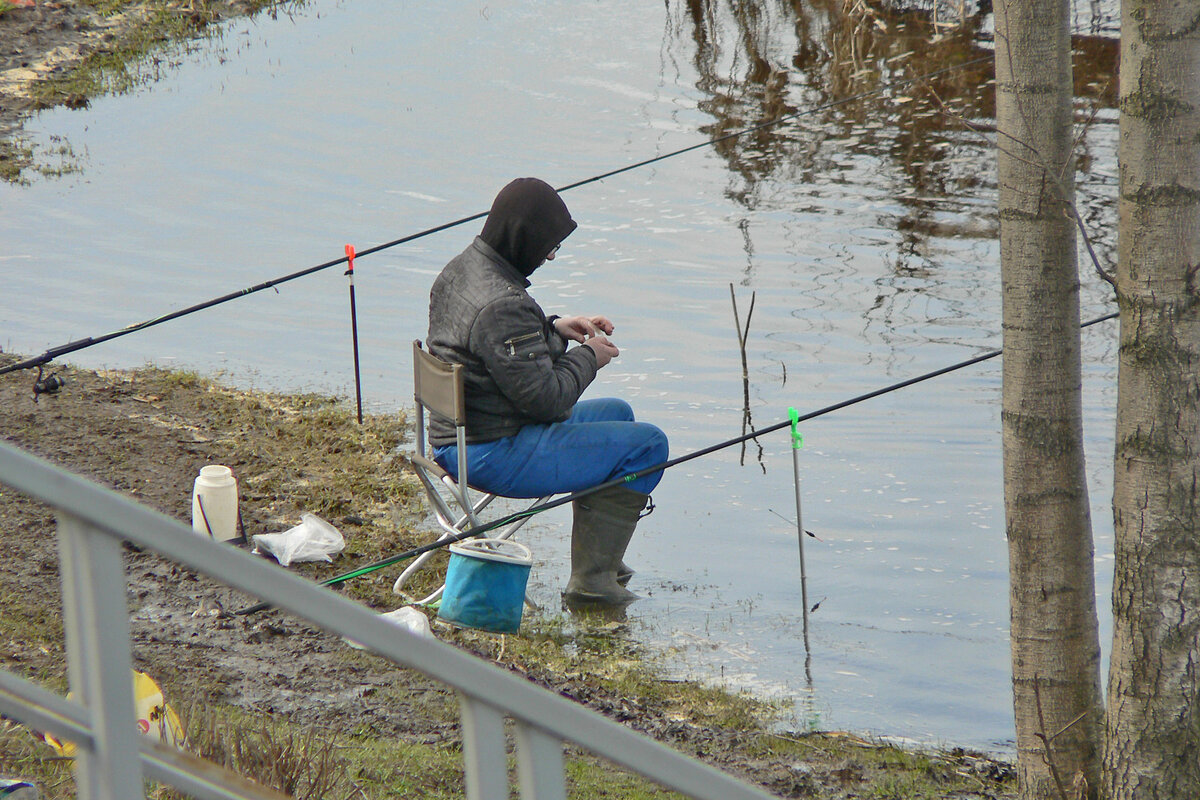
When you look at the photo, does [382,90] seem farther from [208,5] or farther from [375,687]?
[375,687]

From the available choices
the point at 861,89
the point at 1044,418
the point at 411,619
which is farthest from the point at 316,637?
the point at 861,89

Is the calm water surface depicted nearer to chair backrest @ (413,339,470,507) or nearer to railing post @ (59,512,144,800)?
chair backrest @ (413,339,470,507)

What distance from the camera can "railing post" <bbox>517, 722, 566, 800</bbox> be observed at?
971mm

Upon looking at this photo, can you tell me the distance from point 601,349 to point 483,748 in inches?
132

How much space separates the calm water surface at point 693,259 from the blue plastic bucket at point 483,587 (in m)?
0.53

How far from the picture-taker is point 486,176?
35.5 feet

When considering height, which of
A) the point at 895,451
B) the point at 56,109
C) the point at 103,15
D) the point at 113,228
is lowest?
the point at 895,451

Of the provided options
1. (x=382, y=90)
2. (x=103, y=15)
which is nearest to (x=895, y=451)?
(x=382, y=90)

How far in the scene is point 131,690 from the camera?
0.98 metres

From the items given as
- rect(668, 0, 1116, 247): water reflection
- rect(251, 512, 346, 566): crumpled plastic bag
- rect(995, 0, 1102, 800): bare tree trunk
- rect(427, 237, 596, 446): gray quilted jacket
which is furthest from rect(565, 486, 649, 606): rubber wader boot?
rect(668, 0, 1116, 247): water reflection

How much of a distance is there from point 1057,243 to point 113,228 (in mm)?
8330

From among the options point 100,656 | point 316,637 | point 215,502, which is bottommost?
point 316,637

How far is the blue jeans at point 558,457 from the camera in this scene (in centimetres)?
408

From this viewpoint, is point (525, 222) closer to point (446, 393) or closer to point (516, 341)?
point (516, 341)
